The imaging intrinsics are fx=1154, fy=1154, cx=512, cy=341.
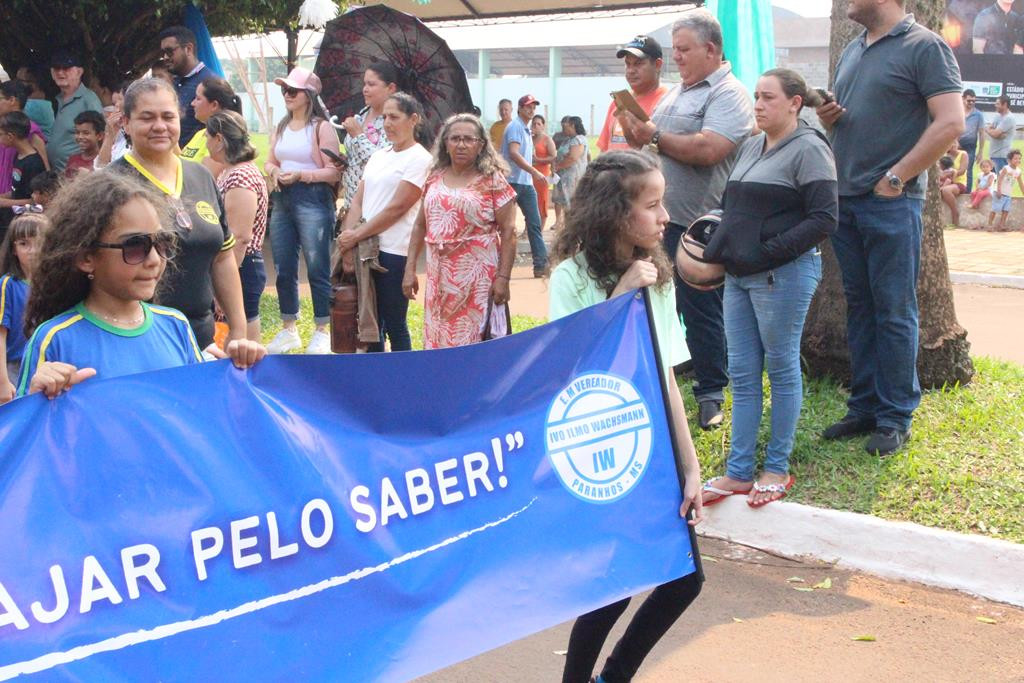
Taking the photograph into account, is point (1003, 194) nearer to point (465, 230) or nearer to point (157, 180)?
point (465, 230)

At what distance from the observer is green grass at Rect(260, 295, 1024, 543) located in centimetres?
491

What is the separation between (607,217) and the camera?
3.29 meters

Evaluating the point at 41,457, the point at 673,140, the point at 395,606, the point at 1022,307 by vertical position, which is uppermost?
the point at 673,140

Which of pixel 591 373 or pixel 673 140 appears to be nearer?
pixel 591 373

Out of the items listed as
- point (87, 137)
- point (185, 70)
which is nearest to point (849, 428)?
point (185, 70)

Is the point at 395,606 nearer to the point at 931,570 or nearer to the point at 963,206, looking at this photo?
the point at 931,570

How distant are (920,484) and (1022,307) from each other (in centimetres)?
639

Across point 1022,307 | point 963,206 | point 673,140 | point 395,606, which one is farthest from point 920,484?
point 963,206

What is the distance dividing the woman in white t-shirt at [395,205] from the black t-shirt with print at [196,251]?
2.25 metres

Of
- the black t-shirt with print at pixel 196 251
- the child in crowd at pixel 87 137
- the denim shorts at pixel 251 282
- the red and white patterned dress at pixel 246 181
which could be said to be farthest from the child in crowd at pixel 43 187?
A: the black t-shirt with print at pixel 196 251

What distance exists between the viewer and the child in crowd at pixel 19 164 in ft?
31.6

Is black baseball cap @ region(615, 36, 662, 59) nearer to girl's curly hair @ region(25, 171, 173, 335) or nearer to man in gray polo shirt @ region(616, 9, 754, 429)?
man in gray polo shirt @ region(616, 9, 754, 429)

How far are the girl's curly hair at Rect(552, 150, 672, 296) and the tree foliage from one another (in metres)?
10.5

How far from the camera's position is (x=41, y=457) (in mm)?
2391
